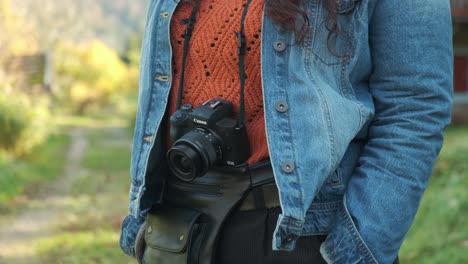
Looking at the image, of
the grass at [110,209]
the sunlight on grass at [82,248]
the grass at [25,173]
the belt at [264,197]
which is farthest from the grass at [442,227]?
the grass at [25,173]

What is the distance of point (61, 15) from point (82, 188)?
49.0ft

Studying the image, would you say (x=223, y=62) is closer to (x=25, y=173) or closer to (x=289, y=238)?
(x=289, y=238)

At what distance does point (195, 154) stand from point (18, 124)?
10178 millimetres

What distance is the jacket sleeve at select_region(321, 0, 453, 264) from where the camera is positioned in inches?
57.2

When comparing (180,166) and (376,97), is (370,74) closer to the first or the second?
(376,97)

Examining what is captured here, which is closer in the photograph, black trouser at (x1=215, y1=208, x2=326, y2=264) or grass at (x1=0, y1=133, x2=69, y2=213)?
black trouser at (x1=215, y1=208, x2=326, y2=264)

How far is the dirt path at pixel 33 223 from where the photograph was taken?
6707 mm

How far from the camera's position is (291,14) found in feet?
4.83

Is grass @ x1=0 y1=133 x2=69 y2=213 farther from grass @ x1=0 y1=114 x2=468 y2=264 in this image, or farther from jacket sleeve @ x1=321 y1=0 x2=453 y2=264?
jacket sleeve @ x1=321 y1=0 x2=453 y2=264

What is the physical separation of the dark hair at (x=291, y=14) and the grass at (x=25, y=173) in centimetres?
770

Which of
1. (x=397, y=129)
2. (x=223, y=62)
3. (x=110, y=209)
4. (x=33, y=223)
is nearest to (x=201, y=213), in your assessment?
(x=223, y=62)

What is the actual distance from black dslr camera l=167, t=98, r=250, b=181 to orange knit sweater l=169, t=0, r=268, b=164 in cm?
4

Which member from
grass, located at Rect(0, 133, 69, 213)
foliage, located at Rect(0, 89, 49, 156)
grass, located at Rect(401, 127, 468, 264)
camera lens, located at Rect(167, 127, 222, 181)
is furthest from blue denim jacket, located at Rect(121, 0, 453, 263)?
foliage, located at Rect(0, 89, 49, 156)

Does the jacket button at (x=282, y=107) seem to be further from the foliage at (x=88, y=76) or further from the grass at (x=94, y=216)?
the foliage at (x=88, y=76)
